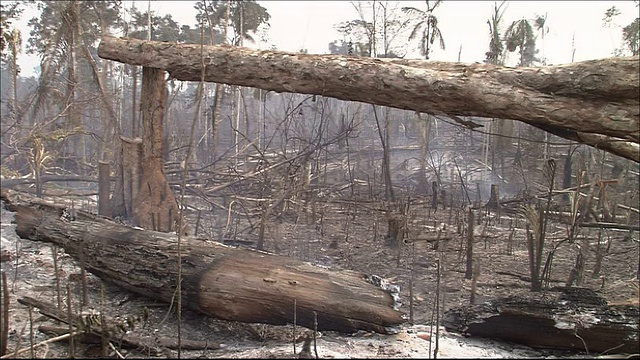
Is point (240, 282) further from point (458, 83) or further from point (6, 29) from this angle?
point (6, 29)

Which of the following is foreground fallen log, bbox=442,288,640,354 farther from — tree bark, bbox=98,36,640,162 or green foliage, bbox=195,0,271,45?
green foliage, bbox=195,0,271,45

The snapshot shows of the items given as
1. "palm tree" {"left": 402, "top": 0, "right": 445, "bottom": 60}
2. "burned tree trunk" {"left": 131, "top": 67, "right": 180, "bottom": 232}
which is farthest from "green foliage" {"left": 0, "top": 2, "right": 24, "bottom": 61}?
"palm tree" {"left": 402, "top": 0, "right": 445, "bottom": 60}

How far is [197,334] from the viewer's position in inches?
147

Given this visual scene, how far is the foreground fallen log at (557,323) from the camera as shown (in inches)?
131

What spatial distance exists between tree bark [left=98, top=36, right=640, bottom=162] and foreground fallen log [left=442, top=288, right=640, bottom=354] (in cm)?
137

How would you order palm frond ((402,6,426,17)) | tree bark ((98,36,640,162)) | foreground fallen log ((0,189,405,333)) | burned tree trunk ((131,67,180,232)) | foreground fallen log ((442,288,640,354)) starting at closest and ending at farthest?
foreground fallen log ((442,288,640,354)), foreground fallen log ((0,189,405,333)), tree bark ((98,36,640,162)), burned tree trunk ((131,67,180,232)), palm frond ((402,6,426,17))

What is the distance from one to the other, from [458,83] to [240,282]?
2.64 meters

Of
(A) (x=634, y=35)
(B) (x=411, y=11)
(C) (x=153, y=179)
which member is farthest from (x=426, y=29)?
(C) (x=153, y=179)

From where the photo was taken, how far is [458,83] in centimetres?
438

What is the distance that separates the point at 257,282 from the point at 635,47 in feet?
55.3

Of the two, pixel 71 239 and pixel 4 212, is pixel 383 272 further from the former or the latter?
pixel 4 212

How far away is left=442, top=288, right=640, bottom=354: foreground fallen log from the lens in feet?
10.9

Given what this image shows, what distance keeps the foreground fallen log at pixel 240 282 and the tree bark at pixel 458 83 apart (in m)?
1.91

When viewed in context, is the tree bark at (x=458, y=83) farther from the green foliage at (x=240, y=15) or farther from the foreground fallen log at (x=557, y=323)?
the green foliage at (x=240, y=15)
